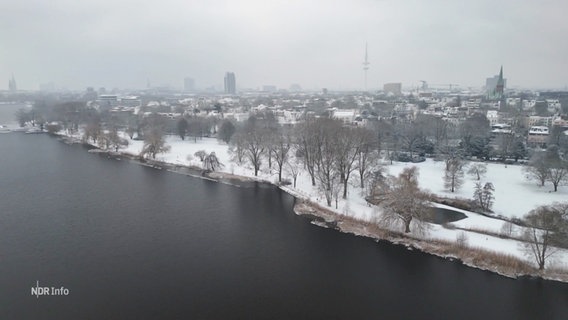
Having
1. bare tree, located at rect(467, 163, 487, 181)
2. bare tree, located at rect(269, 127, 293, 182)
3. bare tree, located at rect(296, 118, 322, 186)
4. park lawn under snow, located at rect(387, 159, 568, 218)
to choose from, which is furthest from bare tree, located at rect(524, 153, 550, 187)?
bare tree, located at rect(269, 127, 293, 182)

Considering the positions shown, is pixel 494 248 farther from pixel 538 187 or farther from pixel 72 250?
pixel 72 250

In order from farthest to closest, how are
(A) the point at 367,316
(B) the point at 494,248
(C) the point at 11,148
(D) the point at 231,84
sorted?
1. (D) the point at 231,84
2. (C) the point at 11,148
3. (B) the point at 494,248
4. (A) the point at 367,316

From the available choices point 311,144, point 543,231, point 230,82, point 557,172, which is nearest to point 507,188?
point 557,172

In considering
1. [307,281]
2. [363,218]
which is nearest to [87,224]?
[307,281]

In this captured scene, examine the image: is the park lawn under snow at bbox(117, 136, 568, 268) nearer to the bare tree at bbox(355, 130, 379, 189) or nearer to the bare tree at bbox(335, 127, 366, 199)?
the bare tree at bbox(355, 130, 379, 189)

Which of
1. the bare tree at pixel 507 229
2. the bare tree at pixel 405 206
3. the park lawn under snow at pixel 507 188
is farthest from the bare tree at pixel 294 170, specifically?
the bare tree at pixel 507 229

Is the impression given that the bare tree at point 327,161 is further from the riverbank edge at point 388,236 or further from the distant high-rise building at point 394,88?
the distant high-rise building at point 394,88
